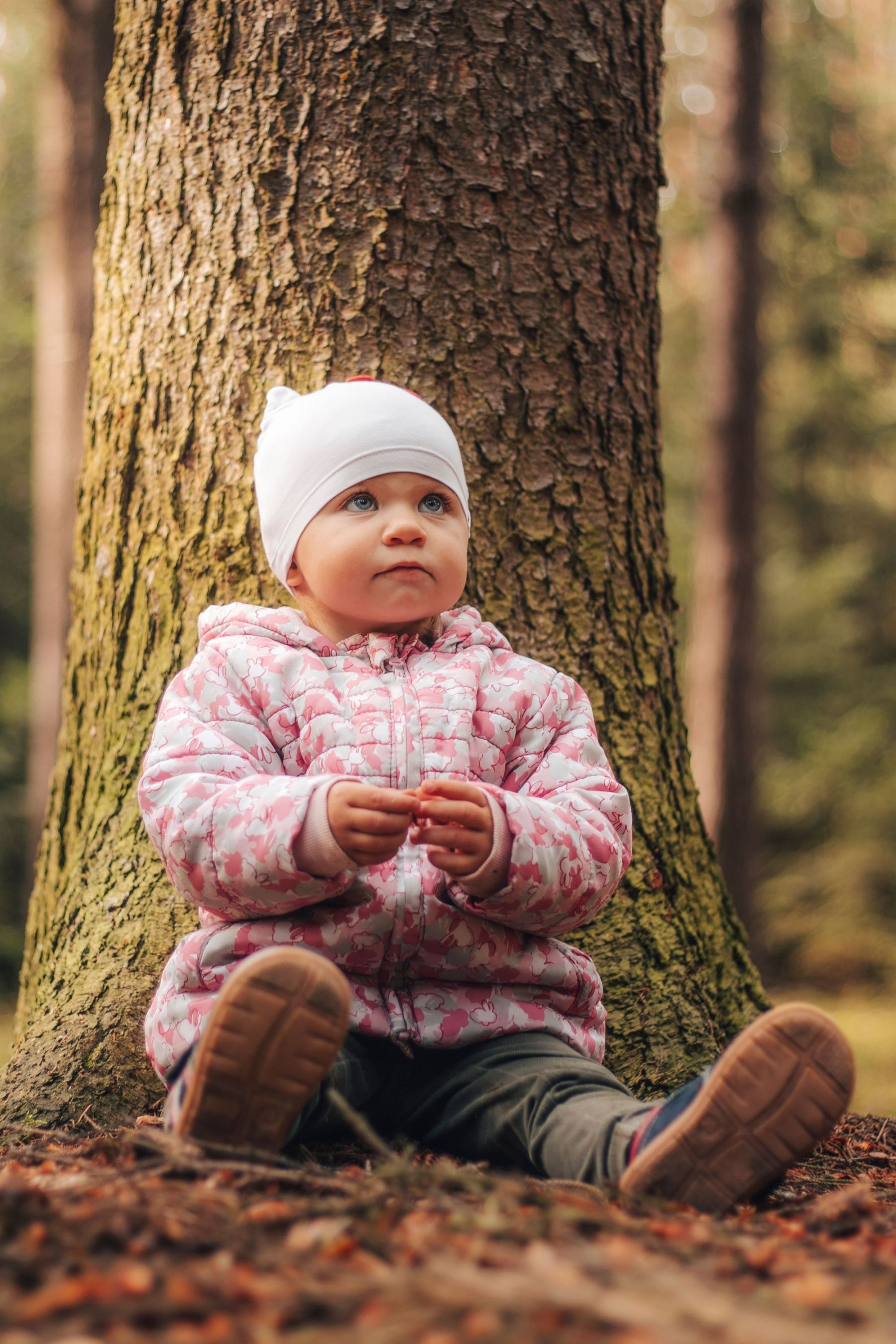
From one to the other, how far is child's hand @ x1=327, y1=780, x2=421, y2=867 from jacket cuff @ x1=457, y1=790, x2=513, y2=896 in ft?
0.50

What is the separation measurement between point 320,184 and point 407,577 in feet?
3.83

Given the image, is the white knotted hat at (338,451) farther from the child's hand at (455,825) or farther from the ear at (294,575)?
the child's hand at (455,825)

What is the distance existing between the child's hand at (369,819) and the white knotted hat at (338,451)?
0.70 metres

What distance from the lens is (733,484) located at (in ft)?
26.5

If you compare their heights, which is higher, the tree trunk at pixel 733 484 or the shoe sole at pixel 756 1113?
the tree trunk at pixel 733 484

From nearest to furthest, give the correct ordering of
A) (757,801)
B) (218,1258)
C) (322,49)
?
(218,1258) < (322,49) < (757,801)

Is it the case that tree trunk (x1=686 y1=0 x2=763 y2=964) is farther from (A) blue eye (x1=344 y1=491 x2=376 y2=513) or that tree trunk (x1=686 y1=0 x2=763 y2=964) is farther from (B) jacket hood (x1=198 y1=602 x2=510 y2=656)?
(A) blue eye (x1=344 y1=491 x2=376 y2=513)

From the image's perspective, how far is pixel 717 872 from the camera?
3.09 metres

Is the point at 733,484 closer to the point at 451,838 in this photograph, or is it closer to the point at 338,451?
the point at 338,451

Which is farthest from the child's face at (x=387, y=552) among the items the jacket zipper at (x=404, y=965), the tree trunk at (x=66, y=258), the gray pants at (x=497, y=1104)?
the tree trunk at (x=66, y=258)

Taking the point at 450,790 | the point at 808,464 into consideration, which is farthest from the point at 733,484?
the point at 450,790

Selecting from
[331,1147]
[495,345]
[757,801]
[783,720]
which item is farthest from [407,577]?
[783,720]

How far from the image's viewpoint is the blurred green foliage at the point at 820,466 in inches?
415

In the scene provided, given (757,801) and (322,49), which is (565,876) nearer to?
(322,49)
